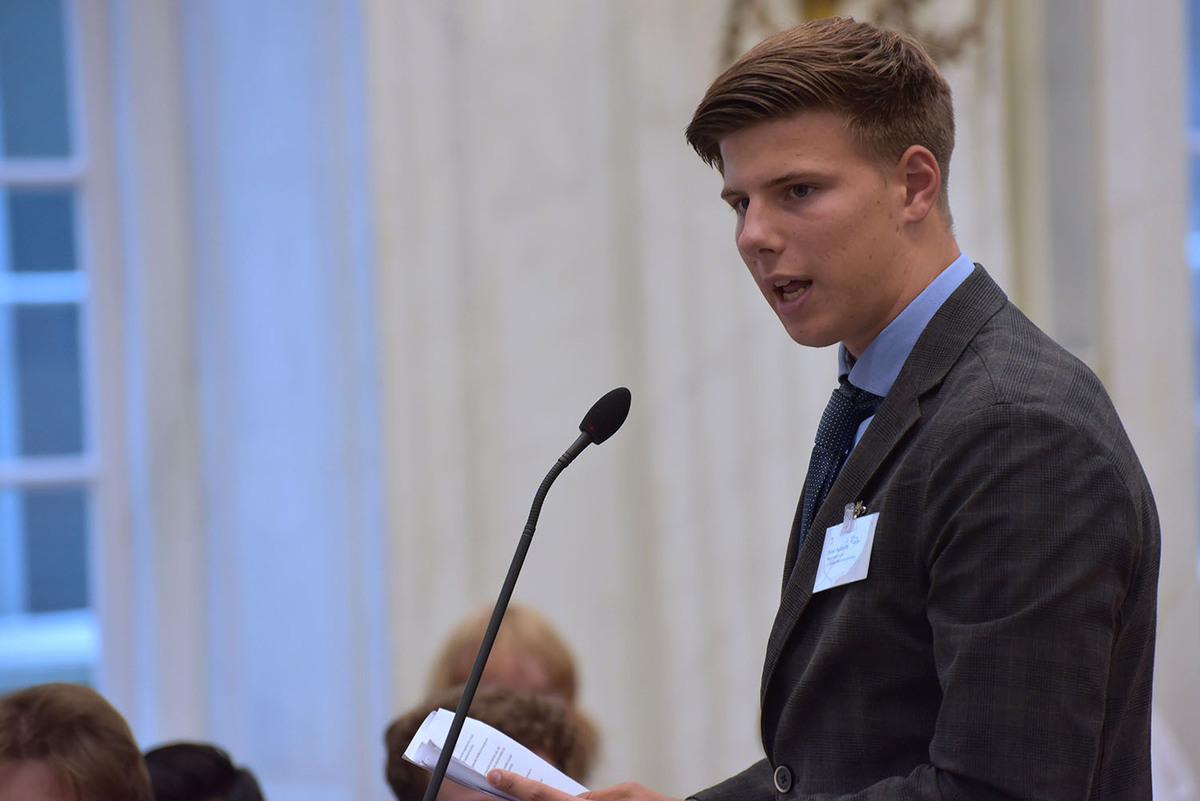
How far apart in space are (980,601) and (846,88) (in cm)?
52

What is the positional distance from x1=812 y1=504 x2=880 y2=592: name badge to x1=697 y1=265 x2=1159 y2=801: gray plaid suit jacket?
0.4 inches

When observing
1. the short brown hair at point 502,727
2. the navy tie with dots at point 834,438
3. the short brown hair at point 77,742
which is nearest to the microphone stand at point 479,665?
the navy tie with dots at point 834,438

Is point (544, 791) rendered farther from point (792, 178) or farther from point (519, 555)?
point (792, 178)

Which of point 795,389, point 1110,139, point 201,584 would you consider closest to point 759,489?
point 795,389

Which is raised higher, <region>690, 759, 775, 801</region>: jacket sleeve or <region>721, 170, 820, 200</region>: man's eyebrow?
<region>721, 170, 820, 200</region>: man's eyebrow

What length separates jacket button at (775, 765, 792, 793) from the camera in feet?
4.20

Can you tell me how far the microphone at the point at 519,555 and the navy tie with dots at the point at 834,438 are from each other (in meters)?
0.22

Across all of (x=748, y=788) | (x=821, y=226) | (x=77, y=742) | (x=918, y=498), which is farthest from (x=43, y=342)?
(x=918, y=498)

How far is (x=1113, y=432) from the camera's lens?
3.75ft

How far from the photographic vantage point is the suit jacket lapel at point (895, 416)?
1.24 metres

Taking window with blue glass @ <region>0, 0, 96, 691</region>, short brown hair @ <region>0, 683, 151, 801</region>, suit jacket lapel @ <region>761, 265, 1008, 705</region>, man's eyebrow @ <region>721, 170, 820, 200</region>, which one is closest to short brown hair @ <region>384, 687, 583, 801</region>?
short brown hair @ <region>0, 683, 151, 801</region>

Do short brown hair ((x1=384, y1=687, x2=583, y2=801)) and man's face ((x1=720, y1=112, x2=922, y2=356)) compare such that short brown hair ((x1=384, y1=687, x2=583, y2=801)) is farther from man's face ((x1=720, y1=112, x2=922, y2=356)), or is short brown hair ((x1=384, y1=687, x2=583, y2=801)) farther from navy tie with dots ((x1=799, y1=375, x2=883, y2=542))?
man's face ((x1=720, y1=112, x2=922, y2=356))

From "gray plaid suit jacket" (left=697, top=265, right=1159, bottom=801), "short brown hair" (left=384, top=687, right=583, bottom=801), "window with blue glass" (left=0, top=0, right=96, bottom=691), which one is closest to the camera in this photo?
"gray plaid suit jacket" (left=697, top=265, right=1159, bottom=801)

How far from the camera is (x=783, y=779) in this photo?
1.29 m
